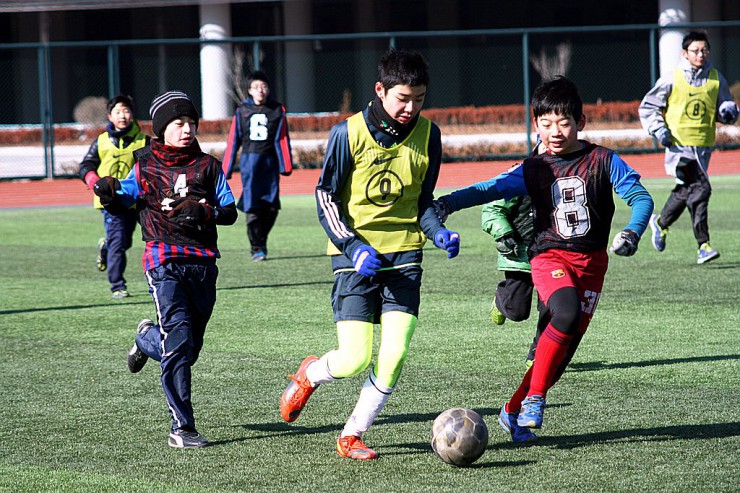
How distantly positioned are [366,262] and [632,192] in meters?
1.32

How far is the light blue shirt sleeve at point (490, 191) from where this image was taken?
17.3 feet

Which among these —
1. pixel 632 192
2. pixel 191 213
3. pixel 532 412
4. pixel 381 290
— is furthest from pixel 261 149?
pixel 532 412

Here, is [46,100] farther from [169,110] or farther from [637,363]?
[169,110]

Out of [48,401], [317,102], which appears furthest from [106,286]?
[317,102]

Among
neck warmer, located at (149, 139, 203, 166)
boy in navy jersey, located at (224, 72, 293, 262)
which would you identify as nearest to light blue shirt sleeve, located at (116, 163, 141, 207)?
neck warmer, located at (149, 139, 203, 166)

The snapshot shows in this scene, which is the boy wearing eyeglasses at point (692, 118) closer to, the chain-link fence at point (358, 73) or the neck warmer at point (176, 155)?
the neck warmer at point (176, 155)

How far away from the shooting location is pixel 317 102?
39000 millimetres

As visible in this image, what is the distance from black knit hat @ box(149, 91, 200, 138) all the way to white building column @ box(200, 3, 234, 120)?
23.4 m

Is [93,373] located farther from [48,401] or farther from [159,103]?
[159,103]

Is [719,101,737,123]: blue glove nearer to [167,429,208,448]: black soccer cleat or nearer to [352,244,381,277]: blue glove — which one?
[352,244,381,277]: blue glove

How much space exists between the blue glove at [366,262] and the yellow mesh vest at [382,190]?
240 millimetres

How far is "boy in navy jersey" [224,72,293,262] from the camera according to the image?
13.6 m

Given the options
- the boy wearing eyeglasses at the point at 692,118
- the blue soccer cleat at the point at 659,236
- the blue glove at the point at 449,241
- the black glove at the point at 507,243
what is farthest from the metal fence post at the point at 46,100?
the blue glove at the point at 449,241

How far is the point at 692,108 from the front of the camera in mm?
11773
